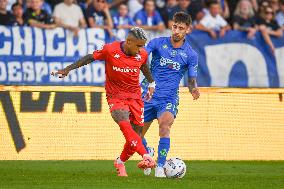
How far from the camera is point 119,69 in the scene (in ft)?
44.8

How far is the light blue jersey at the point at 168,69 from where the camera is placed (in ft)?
48.0

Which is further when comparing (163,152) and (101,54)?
(163,152)

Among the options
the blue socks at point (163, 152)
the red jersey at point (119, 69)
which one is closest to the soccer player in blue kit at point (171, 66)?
the blue socks at point (163, 152)

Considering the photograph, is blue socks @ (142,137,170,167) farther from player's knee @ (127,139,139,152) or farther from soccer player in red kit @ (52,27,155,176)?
player's knee @ (127,139,139,152)

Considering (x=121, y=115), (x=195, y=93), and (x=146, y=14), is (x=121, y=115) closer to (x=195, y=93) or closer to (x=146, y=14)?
(x=195, y=93)

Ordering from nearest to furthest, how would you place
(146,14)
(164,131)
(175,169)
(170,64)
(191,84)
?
1. (175,169)
2. (164,131)
3. (191,84)
4. (170,64)
5. (146,14)

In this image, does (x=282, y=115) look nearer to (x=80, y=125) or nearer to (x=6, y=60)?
(x=80, y=125)

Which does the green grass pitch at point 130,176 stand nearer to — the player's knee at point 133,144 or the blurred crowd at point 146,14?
the player's knee at point 133,144

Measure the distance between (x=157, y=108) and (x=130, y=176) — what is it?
47.0 inches

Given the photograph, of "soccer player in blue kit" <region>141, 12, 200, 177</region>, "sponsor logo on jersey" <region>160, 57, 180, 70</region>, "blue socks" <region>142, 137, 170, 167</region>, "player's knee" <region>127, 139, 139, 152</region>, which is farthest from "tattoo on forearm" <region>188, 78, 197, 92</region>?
"player's knee" <region>127, 139, 139, 152</region>

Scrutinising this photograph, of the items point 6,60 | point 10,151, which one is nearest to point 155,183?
point 10,151

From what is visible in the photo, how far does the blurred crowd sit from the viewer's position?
852 inches

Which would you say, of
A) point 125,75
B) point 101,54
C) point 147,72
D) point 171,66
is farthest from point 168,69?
point 101,54

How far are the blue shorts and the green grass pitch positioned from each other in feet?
3.08
